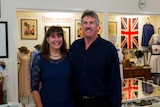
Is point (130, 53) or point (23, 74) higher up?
point (130, 53)

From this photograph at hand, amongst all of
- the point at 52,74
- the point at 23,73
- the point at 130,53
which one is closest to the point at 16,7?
the point at 23,73

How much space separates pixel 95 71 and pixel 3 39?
2.80 meters

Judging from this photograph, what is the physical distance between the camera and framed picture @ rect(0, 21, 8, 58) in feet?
14.3

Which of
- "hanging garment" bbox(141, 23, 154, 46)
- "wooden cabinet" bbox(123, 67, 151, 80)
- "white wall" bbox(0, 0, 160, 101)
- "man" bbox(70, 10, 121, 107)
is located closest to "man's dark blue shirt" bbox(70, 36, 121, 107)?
"man" bbox(70, 10, 121, 107)

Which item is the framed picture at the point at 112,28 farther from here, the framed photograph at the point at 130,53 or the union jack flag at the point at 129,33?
the framed photograph at the point at 130,53

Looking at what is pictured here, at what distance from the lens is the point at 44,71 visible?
6.79ft

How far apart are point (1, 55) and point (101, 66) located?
2815mm

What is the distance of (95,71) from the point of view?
82.1 inches

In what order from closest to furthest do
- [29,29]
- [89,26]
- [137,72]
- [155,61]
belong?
1. [89,26]
2. [29,29]
3. [137,72]
4. [155,61]

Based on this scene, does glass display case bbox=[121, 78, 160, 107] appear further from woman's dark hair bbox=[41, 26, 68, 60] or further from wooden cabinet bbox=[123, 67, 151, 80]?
wooden cabinet bbox=[123, 67, 151, 80]

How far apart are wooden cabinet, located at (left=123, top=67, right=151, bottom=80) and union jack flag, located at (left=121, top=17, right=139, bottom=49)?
84cm

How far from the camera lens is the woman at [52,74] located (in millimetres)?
2070

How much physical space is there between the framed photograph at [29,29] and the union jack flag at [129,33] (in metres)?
2.55

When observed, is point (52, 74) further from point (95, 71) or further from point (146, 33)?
point (146, 33)
